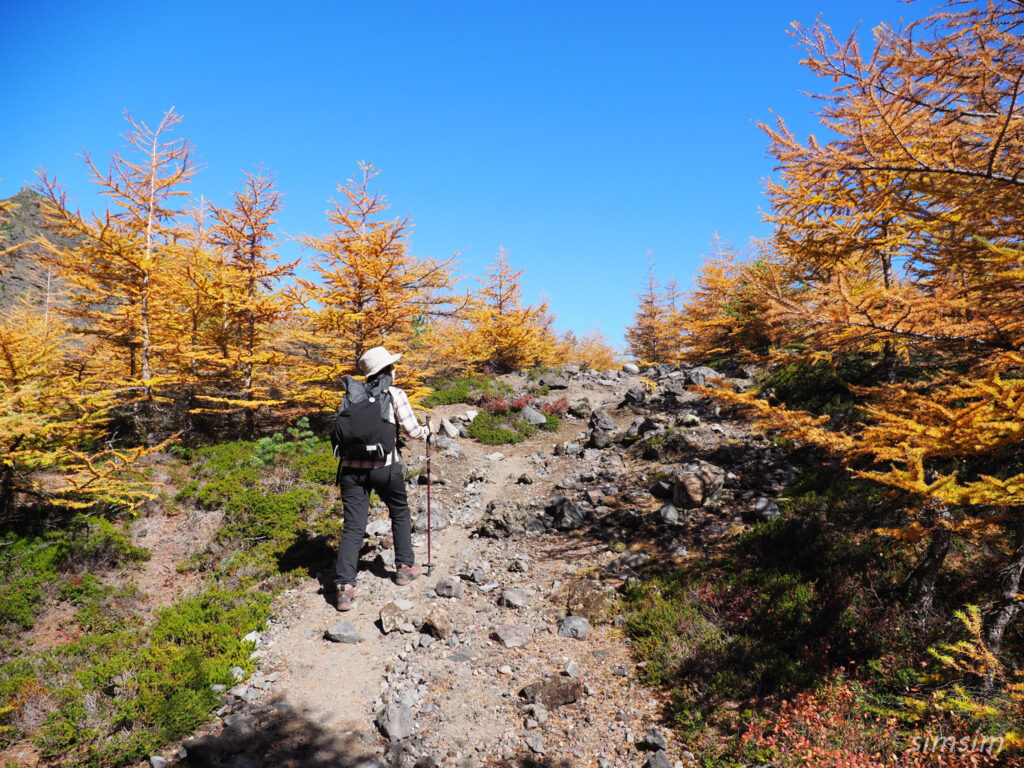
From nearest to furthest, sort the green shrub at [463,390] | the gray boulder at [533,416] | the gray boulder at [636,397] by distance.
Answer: the gray boulder at [533,416], the gray boulder at [636,397], the green shrub at [463,390]

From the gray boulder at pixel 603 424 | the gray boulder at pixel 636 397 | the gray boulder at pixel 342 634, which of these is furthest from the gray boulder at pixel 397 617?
the gray boulder at pixel 636 397

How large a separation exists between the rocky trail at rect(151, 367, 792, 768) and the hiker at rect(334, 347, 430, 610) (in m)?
0.58

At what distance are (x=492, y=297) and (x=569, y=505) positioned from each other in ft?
58.0

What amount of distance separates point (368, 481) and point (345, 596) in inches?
57.5

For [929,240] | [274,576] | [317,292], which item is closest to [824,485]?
[929,240]

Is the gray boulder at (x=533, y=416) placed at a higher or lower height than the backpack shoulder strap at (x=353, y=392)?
lower

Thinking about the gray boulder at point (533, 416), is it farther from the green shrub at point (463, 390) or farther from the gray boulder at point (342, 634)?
the gray boulder at point (342, 634)

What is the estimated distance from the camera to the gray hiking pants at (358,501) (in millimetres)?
5652

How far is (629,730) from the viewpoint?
398cm

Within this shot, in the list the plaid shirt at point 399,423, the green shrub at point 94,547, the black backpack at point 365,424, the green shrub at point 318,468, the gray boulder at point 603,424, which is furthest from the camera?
the gray boulder at point 603,424

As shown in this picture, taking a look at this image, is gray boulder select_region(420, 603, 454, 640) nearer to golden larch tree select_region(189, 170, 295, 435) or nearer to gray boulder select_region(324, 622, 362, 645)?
gray boulder select_region(324, 622, 362, 645)

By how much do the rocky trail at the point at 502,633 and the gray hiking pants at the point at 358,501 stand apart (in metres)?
0.63

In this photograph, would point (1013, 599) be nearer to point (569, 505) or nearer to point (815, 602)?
point (815, 602)

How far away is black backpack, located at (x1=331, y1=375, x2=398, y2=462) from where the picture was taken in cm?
547
